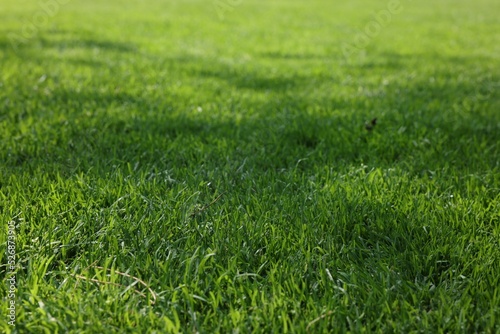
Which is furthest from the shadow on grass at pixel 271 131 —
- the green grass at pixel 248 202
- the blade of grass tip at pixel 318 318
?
the blade of grass tip at pixel 318 318

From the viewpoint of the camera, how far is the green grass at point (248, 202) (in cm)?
162

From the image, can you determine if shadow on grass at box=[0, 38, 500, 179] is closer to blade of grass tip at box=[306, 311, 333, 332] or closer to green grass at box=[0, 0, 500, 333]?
green grass at box=[0, 0, 500, 333]

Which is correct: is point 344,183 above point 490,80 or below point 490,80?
below

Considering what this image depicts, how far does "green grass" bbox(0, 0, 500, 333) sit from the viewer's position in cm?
162

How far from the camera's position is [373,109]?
4195 millimetres

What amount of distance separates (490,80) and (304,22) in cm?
783

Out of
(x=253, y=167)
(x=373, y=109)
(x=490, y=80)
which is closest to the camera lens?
(x=253, y=167)

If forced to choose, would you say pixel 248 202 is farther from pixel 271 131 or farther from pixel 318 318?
pixel 271 131

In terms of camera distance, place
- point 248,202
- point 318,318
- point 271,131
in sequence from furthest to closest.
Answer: point 271,131 → point 248,202 → point 318,318

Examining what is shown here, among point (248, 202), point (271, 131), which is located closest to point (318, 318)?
point (248, 202)

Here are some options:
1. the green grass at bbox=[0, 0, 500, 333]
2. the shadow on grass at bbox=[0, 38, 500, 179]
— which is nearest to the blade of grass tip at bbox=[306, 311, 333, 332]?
the green grass at bbox=[0, 0, 500, 333]

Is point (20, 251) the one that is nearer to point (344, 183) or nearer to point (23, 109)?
point (344, 183)

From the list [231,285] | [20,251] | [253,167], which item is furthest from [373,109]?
[20,251]

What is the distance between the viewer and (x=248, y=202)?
2.36 meters
